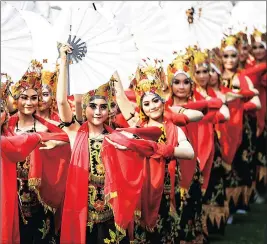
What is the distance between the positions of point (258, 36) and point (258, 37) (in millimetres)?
12

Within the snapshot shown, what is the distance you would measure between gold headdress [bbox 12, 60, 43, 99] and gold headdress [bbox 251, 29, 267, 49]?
19.3ft

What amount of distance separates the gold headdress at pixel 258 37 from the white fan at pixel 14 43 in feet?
21.2

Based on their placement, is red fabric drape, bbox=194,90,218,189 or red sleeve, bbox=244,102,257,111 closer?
red fabric drape, bbox=194,90,218,189

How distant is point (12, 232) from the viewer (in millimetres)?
9602

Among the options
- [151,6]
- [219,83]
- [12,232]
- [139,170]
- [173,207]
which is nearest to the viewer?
[12,232]

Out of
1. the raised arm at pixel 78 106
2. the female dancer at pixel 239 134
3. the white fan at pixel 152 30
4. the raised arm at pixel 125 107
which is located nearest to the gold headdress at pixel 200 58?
the white fan at pixel 152 30

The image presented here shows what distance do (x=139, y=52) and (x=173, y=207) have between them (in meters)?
1.32

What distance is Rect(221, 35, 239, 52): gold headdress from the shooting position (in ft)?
47.6

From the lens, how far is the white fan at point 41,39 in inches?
416

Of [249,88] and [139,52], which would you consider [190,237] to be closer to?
[139,52]

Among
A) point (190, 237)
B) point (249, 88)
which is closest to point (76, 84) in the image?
point (190, 237)

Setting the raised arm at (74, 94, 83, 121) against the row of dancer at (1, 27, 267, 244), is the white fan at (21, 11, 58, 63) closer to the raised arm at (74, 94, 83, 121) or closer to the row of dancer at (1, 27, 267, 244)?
the row of dancer at (1, 27, 267, 244)

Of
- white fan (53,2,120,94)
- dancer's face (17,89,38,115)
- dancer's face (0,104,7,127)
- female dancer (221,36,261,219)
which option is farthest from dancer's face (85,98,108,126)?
female dancer (221,36,261,219)

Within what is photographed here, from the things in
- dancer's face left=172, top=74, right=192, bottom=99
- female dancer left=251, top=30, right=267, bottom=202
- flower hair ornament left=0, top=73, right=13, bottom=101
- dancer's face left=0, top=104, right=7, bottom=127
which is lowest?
female dancer left=251, top=30, right=267, bottom=202
